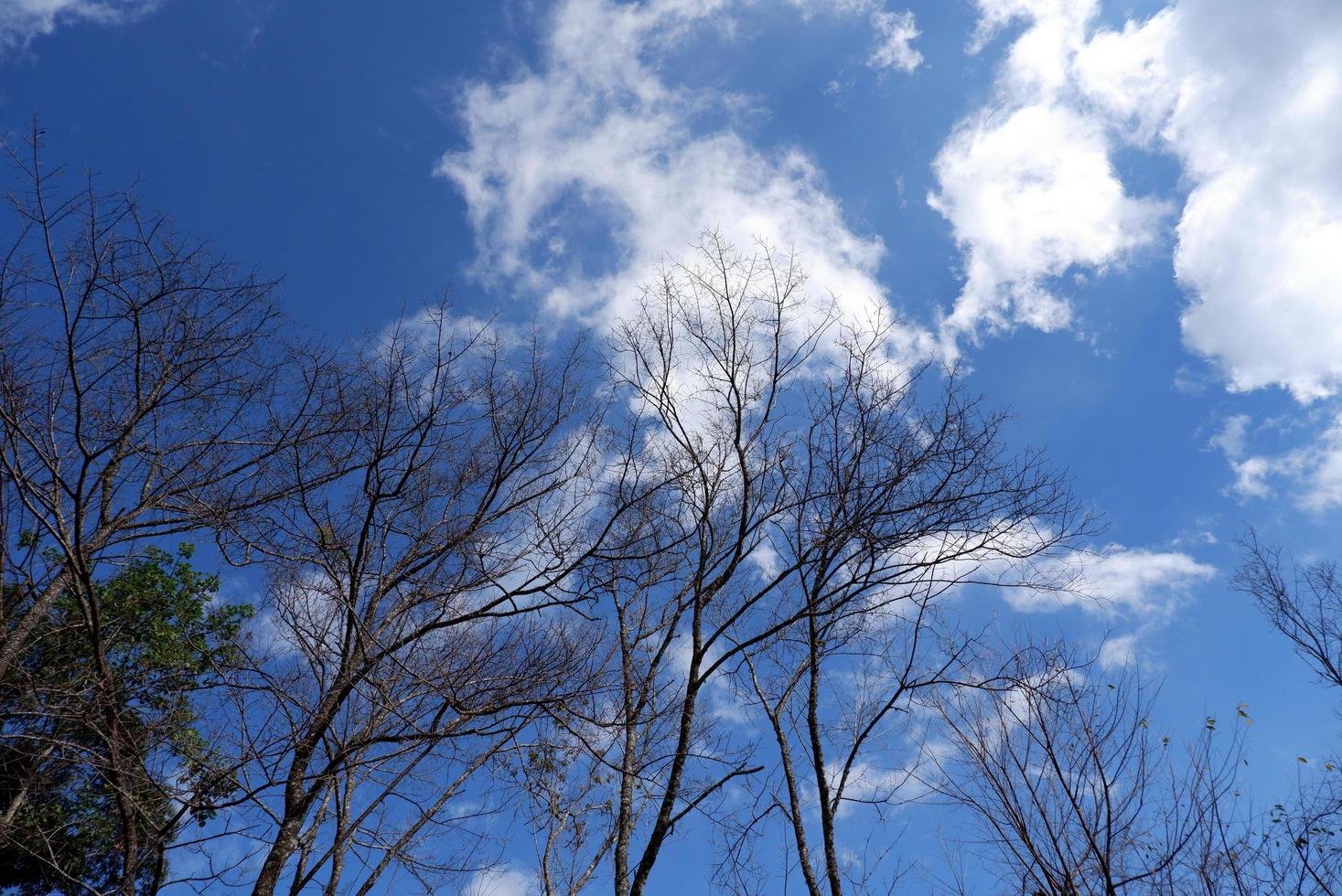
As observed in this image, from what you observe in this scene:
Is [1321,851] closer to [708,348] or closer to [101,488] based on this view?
[708,348]

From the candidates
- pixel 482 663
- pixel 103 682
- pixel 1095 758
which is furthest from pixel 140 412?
pixel 1095 758

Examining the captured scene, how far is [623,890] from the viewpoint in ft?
29.0

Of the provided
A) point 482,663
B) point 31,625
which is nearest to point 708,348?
point 482,663

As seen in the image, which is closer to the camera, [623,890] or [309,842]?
[309,842]

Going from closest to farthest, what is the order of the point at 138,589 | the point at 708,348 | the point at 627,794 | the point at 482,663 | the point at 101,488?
the point at 482,663 < the point at 101,488 < the point at 708,348 < the point at 627,794 < the point at 138,589

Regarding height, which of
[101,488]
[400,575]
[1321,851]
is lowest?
[1321,851]

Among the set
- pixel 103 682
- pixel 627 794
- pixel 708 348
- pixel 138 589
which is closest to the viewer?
pixel 103 682

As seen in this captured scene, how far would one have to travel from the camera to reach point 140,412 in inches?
240

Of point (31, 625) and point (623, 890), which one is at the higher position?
point (31, 625)

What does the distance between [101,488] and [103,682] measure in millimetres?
2489

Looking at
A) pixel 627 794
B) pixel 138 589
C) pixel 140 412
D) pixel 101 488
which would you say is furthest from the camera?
pixel 138 589

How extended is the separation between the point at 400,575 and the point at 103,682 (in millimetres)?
2397

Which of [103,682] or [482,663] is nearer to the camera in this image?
[103,682]

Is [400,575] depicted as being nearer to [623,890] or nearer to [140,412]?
[140,412]
